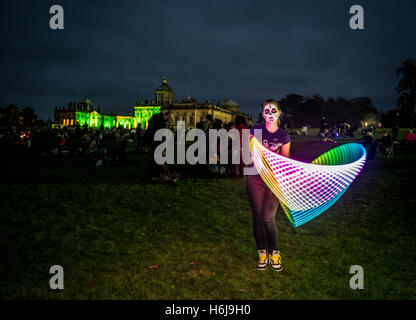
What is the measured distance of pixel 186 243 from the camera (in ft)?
18.2

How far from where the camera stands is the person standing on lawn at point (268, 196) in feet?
14.1

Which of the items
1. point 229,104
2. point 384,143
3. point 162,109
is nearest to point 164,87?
point 162,109

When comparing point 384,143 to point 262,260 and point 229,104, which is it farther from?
point 229,104

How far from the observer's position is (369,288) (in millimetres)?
4020

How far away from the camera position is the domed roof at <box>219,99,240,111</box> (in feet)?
409

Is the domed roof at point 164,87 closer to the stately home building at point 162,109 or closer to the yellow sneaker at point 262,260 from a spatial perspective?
the stately home building at point 162,109

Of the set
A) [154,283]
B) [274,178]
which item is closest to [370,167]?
[274,178]

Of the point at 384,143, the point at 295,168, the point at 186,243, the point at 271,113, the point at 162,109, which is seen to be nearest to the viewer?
the point at 271,113

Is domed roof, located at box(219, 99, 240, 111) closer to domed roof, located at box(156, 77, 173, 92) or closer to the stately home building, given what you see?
the stately home building

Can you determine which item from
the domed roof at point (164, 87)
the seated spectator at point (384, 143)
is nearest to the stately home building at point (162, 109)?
the domed roof at point (164, 87)

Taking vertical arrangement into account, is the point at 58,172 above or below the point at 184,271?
above

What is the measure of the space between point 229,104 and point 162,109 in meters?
28.4
